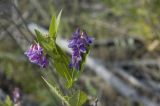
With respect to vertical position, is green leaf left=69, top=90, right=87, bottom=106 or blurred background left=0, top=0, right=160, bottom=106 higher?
blurred background left=0, top=0, right=160, bottom=106

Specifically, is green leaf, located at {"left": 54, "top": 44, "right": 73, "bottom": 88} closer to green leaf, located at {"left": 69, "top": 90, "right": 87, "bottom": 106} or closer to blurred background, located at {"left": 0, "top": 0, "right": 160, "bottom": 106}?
green leaf, located at {"left": 69, "top": 90, "right": 87, "bottom": 106}

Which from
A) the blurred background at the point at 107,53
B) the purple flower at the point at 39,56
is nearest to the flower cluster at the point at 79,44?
the purple flower at the point at 39,56

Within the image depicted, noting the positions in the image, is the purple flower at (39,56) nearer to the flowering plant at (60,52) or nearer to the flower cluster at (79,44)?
the flowering plant at (60,52)

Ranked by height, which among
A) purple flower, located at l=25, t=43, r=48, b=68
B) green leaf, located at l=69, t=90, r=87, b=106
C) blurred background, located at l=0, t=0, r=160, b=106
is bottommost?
green leaf, located at l=69, t=90, r=87, b=106

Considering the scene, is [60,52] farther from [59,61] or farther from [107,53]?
[107,53]

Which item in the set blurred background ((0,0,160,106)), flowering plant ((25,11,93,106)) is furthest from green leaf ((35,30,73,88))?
blurred background ((0,0,160,106))
